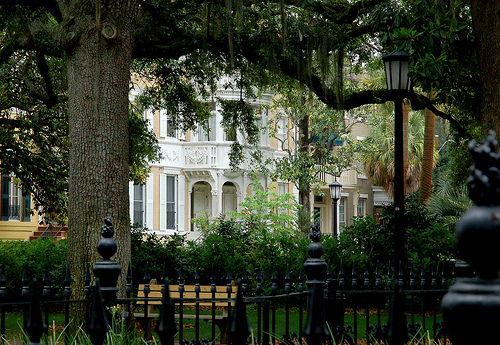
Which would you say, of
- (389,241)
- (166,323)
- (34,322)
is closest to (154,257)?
(389,241)

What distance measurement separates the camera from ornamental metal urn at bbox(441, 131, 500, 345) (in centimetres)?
161

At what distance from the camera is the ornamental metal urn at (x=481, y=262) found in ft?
5.27

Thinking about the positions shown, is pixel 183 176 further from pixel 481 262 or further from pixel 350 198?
pixel 481 262

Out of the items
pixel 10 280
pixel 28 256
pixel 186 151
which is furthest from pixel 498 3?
pixel 186 151

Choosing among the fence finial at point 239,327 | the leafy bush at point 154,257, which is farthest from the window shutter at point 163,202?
the fence finial at point 239,327

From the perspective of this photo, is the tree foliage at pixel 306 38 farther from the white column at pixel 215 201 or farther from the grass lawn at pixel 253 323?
the white column at pixel 215 201

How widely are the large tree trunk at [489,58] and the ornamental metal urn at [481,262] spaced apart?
6.99 m

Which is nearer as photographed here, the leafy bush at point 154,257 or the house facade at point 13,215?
the leafy bush at point 154,257

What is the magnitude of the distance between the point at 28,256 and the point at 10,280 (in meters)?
1.02

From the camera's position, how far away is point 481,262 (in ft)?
5.42

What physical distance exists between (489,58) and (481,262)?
292 inches

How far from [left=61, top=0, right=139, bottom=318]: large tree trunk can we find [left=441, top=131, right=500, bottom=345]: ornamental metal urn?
6.51m

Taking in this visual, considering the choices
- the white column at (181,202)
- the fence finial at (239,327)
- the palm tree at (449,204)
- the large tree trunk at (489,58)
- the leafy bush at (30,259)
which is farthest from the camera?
the white column at (181,202)

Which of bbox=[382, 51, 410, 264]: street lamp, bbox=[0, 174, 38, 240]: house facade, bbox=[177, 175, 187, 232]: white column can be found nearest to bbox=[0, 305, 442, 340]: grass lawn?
bbox=[382, 51, 410, 264]: street lamp
